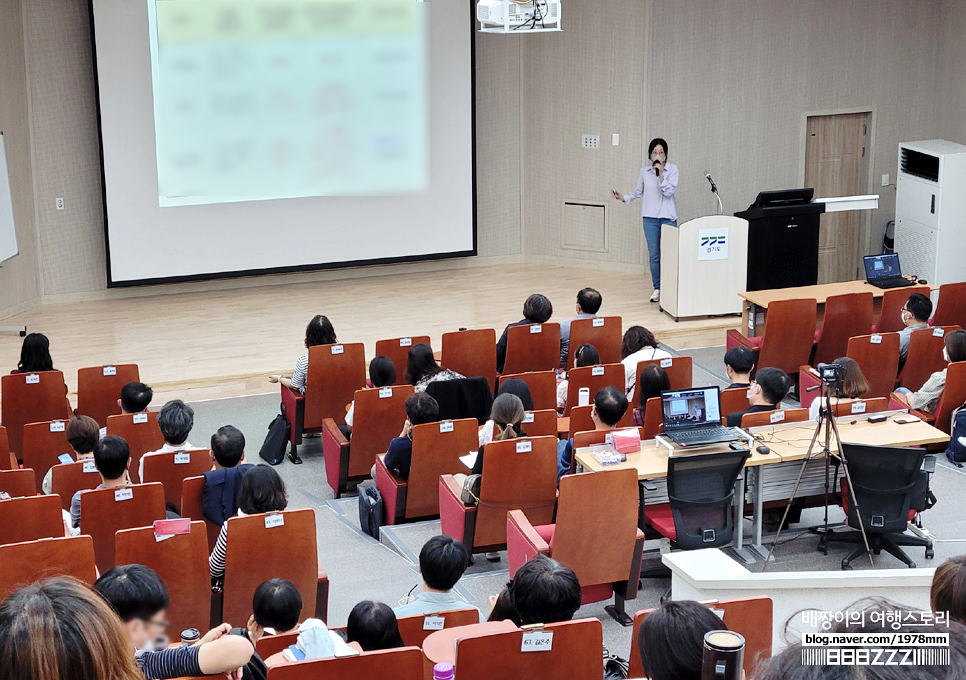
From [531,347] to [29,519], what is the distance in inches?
155

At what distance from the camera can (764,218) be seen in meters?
10.4

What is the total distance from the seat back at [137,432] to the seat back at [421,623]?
2.87m

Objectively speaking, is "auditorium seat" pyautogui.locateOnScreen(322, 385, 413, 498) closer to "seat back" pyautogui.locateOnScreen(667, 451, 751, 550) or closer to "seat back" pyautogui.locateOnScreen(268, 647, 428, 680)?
"seat back" pyautogui.locateOnScreen(667, 451, 751, 550)

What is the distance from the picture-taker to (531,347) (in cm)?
803

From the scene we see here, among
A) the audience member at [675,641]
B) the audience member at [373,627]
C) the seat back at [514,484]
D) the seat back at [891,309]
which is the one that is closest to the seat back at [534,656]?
the audience member at [373,627]

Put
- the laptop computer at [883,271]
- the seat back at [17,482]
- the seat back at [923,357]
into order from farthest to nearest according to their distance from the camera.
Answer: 1. the laptop computer at [883,271]
2. the seat back at [923,357]
3. the seat back at [17,482]

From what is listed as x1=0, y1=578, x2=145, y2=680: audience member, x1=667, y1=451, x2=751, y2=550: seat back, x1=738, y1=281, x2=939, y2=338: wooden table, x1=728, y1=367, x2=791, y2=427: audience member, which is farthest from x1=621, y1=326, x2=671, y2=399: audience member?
x1=0, y1=578, x2=145, y2=680: audience member

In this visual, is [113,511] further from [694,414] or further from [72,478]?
[694,414]

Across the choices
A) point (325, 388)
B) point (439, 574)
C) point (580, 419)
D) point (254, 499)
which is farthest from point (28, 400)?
point (439, 574)

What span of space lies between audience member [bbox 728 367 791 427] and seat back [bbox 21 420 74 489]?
12.3 feet

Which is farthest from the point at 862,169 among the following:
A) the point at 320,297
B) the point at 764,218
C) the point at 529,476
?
the point at 529,476

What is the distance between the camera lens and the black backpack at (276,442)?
7543 mm

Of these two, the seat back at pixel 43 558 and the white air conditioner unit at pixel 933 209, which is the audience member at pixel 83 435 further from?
the white air conditioner unit at pixel 933 209

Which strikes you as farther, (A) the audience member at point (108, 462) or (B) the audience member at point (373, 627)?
(A) the audience member at point (108, 462)
